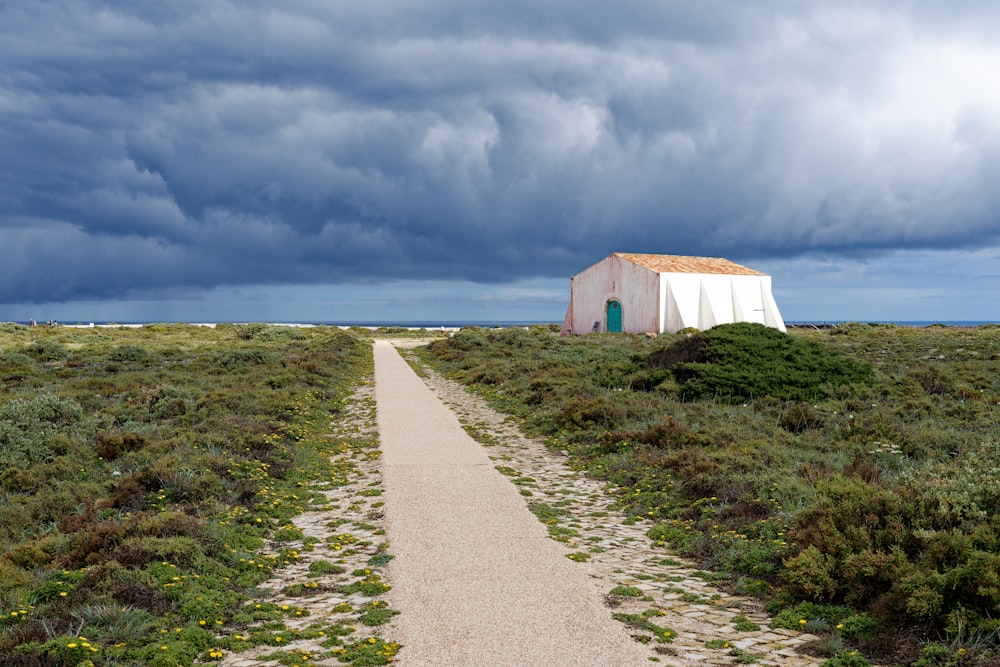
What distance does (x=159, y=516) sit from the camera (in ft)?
26.6

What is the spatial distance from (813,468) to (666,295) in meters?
33.3

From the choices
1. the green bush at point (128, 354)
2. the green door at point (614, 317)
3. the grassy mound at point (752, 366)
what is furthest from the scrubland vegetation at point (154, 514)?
the green door at point (614, 317)

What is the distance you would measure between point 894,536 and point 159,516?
7915 mm

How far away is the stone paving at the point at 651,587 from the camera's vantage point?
5.50 m

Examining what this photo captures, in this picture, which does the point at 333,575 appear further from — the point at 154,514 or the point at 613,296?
the point at 613,296

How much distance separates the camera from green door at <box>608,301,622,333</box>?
46219 mm

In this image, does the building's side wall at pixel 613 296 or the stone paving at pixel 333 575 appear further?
the building's side wall at pixel 613 296

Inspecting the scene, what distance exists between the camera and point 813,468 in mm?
10727

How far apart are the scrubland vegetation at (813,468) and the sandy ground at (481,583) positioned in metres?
1.70

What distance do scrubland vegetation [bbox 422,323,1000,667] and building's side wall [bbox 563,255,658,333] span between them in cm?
1758

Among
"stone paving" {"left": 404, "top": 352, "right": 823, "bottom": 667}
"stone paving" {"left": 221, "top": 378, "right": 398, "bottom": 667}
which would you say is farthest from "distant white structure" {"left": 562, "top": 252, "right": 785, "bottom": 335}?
"stone paving" {"left": 221, "top": 378, "right": 398, "bottom": 667}

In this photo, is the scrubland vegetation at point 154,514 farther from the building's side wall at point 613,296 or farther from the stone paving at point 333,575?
the building's side wall at point 613,296

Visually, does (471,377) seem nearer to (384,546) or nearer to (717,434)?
(717,434)

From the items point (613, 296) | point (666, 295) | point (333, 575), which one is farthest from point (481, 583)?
point (613, 296)
